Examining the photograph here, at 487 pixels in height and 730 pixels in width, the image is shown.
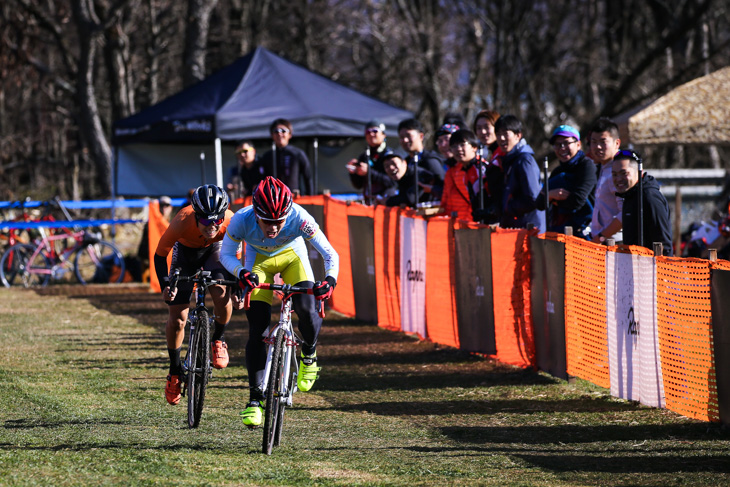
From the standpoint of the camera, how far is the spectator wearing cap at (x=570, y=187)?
10164 millimetres

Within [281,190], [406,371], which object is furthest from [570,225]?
[281,190]

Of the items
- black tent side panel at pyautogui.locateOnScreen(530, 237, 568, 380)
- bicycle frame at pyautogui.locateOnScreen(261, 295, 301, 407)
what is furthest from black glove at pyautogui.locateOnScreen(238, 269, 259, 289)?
black tent side panel at pyautogui.locateOnScreen(530, 237, 568, 380)

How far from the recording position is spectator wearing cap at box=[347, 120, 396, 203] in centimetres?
1396

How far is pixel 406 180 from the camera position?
13484mm

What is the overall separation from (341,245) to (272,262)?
7.27 meters

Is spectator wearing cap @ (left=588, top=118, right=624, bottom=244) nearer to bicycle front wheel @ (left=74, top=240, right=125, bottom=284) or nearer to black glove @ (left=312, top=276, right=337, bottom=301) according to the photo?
black glove @ (left=312, top=276, right=337, bottom=301)

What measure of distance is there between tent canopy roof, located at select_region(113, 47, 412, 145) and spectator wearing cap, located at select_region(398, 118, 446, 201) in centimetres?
706

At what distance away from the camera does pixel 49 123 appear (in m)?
43.4

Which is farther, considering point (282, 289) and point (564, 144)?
point (564, 144)

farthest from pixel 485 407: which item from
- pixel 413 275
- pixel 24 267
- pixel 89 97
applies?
pixel 89 97

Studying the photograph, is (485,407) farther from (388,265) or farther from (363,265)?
(363,265)

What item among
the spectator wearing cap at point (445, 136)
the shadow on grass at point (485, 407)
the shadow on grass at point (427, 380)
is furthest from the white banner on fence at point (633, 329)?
the spectator wearing cap at point (445, 136)

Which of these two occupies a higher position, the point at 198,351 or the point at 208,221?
the point at 208,221

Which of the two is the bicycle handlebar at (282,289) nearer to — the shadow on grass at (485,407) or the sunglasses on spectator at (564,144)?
the shadow on grass at (485,407)
